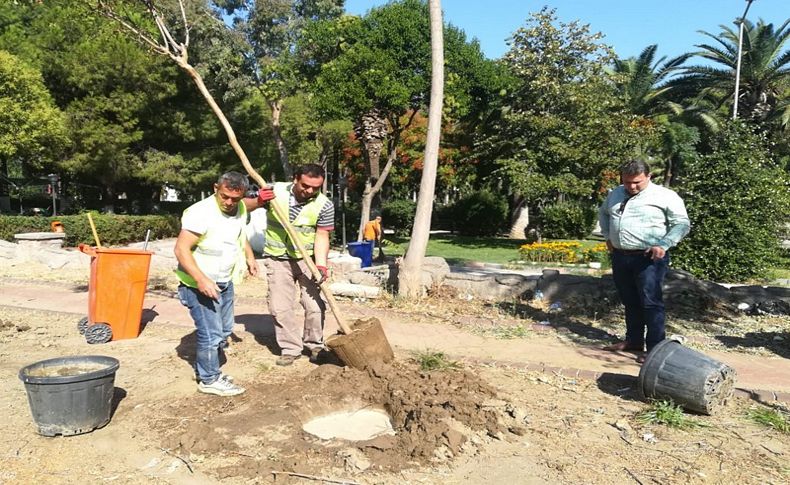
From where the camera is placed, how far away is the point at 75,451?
11.4 feet

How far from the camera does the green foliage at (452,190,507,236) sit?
2747 centimetres

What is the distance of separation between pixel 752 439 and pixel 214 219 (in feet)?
12.4

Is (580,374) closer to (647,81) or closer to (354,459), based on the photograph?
(354,459)

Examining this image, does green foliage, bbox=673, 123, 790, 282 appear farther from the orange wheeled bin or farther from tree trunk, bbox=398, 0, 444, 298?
the orange wheeled bin

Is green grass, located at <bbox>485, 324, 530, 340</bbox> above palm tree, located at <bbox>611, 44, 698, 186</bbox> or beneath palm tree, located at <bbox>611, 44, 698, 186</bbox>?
beneath

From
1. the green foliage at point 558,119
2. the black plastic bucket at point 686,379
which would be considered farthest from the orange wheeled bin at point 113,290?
the green foliage at point 558,119

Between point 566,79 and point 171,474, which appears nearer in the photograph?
point 171,474

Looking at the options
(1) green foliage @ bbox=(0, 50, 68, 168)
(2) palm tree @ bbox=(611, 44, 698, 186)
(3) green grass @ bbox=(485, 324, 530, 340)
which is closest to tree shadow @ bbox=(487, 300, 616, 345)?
(3) green grass @ bbox=(485, 324, 530, 340)

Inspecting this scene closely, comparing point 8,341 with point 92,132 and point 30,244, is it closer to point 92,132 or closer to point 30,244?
point 30,244

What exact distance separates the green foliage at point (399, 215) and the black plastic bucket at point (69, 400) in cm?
2352

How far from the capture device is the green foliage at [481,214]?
27469 mm

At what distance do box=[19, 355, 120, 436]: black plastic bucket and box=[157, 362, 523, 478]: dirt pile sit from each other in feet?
1.31

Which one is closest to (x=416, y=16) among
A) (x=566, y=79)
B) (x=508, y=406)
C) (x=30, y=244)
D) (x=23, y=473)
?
(x=566, y=79)

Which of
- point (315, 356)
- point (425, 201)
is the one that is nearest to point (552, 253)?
point (425, 201)
